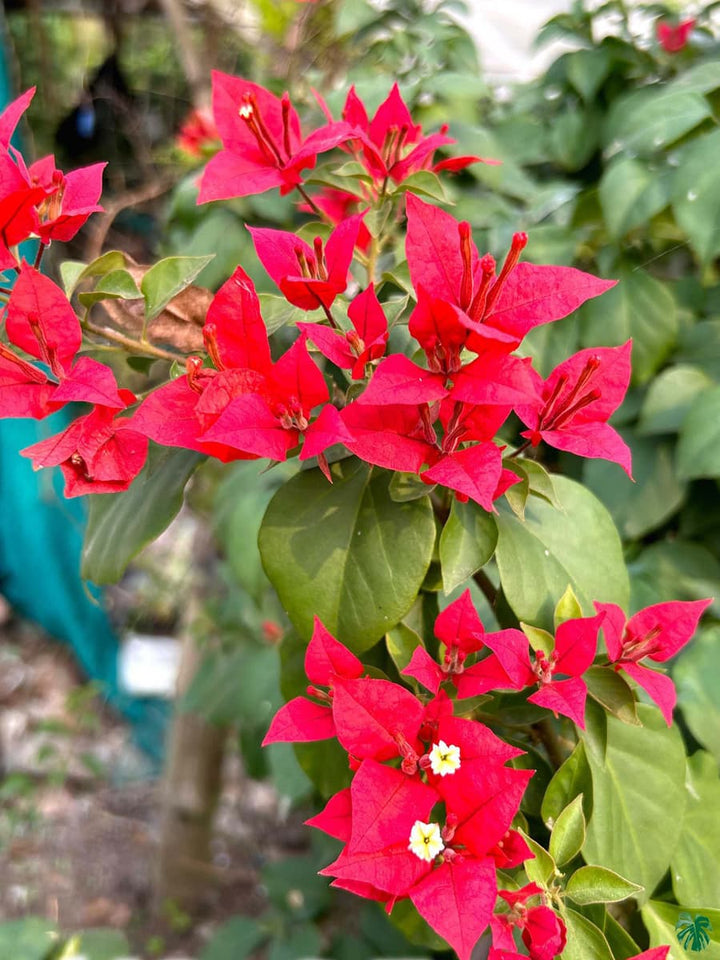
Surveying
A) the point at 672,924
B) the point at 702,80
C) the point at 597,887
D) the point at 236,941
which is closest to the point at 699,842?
the point at 672,924

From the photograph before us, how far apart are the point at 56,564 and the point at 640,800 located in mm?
1972

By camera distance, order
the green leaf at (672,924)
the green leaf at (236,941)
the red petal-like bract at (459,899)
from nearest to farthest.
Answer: the red petal-like bract at (459,899) < the green leaf at (672,924) < the green leaf at (236,941)

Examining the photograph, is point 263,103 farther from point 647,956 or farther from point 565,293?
point 647,956

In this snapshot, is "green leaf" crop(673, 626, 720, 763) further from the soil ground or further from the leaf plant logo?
the soil ground

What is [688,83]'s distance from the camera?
744 millimetres

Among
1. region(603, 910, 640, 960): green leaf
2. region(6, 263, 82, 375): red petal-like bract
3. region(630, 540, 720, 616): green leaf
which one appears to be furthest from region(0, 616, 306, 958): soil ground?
region(6, 263, 82, 375): red petal-like bract

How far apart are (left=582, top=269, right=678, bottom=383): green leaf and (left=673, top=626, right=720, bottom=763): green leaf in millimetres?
250

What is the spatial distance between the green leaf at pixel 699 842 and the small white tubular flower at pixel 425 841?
213 millimetres

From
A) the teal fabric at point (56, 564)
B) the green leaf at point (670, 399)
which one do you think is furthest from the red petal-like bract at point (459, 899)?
the teal fabric at point (56, 564)

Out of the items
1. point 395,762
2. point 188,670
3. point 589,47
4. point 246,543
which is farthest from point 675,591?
point 188,670

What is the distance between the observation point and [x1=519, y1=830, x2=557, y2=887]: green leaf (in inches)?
14.9

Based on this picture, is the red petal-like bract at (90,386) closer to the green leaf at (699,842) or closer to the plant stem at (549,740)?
the plant stem at (549,740)

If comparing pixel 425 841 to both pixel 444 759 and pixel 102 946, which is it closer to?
pixel 444 759

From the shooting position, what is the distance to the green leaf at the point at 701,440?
2.09 ft
